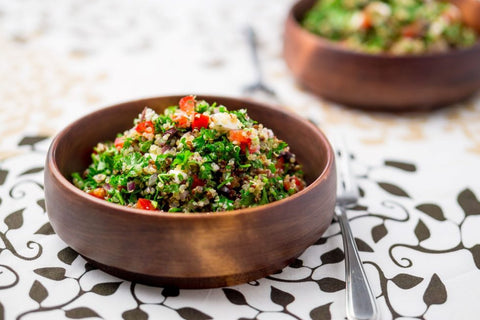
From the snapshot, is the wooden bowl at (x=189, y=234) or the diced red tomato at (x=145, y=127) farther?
the diced red tomato at (x=145, y=127)

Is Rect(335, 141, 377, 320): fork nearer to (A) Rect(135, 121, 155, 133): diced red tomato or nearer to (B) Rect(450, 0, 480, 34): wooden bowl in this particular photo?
(A) Rect(135, 121, 155, 133): diced red tomato

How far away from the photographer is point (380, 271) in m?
1.64

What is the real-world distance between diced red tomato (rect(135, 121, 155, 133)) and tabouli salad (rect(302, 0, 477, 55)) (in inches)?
58.1

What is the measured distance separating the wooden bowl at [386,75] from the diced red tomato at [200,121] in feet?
3.93

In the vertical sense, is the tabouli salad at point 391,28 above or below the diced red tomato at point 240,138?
below

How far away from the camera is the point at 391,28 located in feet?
9.23

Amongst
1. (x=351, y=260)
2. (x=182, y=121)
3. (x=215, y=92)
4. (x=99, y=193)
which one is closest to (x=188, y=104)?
(x=182, y=121)

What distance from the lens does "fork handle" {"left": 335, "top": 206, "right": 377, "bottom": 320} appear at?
140cm

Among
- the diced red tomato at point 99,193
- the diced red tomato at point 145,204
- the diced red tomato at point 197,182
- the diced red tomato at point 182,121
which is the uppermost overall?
the diced red tomato at point 182,121

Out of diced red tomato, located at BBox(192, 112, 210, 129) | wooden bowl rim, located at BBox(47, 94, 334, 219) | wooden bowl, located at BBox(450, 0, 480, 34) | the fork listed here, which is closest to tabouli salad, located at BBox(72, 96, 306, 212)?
diced red tomato, located at BBox(192, 112, 210, 129)

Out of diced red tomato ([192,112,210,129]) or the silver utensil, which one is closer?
diced red tomato ([192,112,210,129])

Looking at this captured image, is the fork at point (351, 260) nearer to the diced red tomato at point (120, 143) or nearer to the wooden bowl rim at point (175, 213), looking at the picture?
the wooden bowl rim at point (175, 213)

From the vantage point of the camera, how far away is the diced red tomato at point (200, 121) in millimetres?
1622

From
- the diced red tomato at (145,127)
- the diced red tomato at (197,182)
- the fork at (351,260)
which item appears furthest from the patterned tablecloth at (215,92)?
the diced red tomato at (145,127)
